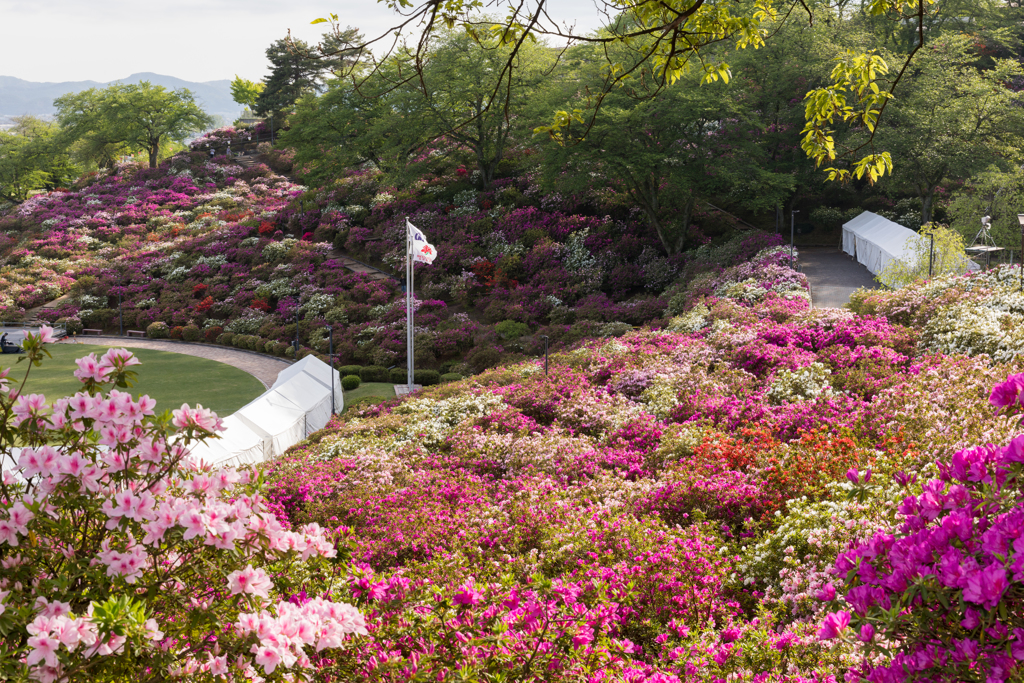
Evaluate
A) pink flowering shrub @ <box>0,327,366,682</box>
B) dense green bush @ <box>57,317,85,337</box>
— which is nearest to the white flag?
pink flowering shrub @ <box>0,327,366,682</box>

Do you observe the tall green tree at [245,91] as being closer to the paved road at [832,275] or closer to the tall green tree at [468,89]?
the tall green tree at [468,89]

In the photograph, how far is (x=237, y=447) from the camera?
1257 cm

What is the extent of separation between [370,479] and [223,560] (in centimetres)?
576

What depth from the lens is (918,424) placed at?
7.41 metres

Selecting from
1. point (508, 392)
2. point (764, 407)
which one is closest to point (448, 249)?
point (508, 392)

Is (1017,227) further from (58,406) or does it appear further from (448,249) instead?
(58,406)

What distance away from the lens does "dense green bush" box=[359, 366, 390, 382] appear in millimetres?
22055

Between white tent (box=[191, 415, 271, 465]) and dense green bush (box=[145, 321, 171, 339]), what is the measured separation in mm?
19416

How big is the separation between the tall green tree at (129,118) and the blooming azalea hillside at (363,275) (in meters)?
12.3

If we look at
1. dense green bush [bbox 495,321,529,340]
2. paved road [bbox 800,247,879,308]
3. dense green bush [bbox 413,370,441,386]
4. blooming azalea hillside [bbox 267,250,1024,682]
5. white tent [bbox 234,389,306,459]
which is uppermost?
paved road [bbox 800,247,879,308]

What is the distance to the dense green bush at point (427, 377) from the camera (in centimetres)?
2116

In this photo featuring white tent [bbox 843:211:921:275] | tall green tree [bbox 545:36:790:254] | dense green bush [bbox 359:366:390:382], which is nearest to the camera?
white tent [bbox 843:211:921:275]

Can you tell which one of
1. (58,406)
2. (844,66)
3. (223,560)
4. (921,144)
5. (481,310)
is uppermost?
(921,144)

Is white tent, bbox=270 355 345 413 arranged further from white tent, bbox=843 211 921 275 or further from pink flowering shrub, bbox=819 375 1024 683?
white tent, bbox=843 211 921 275
